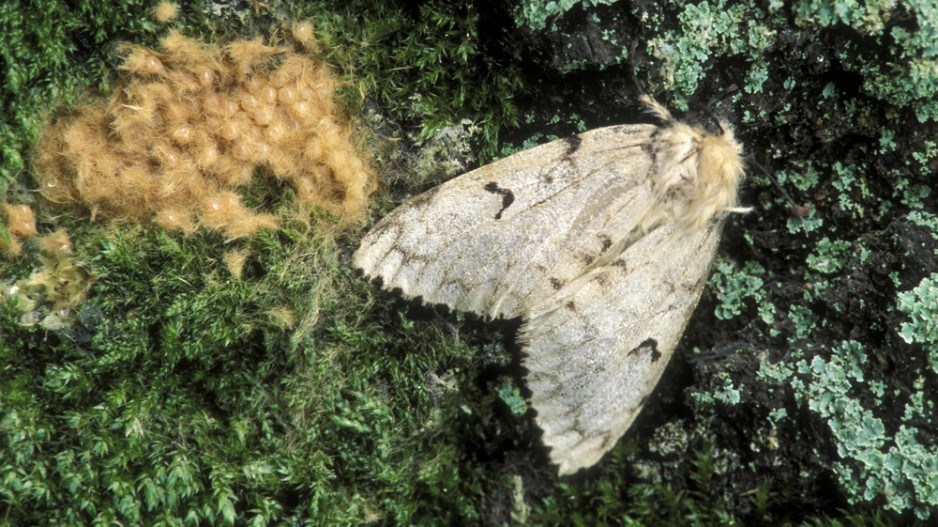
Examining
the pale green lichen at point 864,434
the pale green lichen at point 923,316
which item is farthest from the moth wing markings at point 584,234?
the pale green lichen at point 923,316

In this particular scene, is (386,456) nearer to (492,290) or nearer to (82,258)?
(492,290)

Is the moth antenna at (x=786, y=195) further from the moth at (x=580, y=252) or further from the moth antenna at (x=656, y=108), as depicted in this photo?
the moth antenna at (x=656, y=108)

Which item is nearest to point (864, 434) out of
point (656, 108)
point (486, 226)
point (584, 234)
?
point (584, 234)

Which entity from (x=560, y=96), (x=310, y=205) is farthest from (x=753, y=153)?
(x=310, y=205)

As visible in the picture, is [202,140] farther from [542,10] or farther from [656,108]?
[656,108]

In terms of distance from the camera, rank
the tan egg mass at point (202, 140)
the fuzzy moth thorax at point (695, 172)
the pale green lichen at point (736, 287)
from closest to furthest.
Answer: the tan egg mass at point (202, 140) < the fuzzy moth thorax at point (695, 172) < the pale green lichen at point (736, 287)

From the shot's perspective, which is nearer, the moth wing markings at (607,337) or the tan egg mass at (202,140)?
the tan egg mass at (202,140)

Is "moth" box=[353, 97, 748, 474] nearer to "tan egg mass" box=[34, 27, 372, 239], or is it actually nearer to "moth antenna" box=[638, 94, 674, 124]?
"moth antenna" box=[638, 94, 674, 124]
